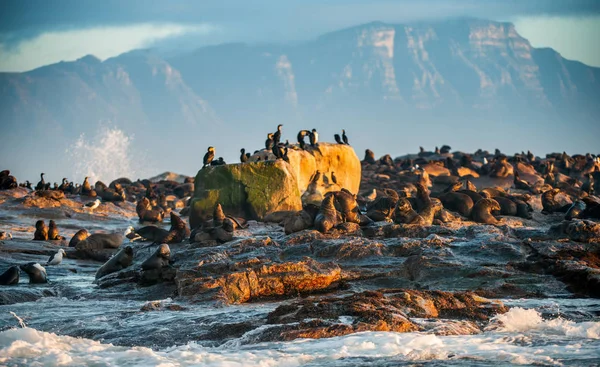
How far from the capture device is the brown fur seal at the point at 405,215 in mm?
20531

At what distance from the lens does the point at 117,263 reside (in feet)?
56.7

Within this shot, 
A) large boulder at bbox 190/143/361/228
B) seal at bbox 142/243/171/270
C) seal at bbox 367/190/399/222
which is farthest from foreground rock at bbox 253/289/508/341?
large boulder at bbox 190/143/361/228

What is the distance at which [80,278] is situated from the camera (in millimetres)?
17219

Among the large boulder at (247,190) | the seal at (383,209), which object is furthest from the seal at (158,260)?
the large boulder at (247,190)

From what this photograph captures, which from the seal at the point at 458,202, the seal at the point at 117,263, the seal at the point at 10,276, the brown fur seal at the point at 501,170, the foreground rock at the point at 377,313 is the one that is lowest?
the seal at the point at 10,276

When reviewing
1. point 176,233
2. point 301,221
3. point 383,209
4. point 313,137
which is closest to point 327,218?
point 301,221

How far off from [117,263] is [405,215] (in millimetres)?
7020

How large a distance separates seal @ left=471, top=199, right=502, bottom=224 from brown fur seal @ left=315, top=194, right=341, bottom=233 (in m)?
4.98

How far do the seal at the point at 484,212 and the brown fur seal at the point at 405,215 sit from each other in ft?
9.44

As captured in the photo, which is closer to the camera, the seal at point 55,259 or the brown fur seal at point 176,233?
the seal at point 55,259

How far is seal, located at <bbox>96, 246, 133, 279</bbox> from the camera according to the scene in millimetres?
17156

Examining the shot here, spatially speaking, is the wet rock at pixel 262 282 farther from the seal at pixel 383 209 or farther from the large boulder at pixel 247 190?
the large boulder at pixel 247 190

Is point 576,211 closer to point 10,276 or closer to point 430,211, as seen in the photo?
point 430,211

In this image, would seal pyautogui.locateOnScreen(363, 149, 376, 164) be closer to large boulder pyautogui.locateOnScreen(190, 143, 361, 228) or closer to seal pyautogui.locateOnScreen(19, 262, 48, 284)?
large boulder pyautogui.locateOnScreen(190, 143, 361, 228)
